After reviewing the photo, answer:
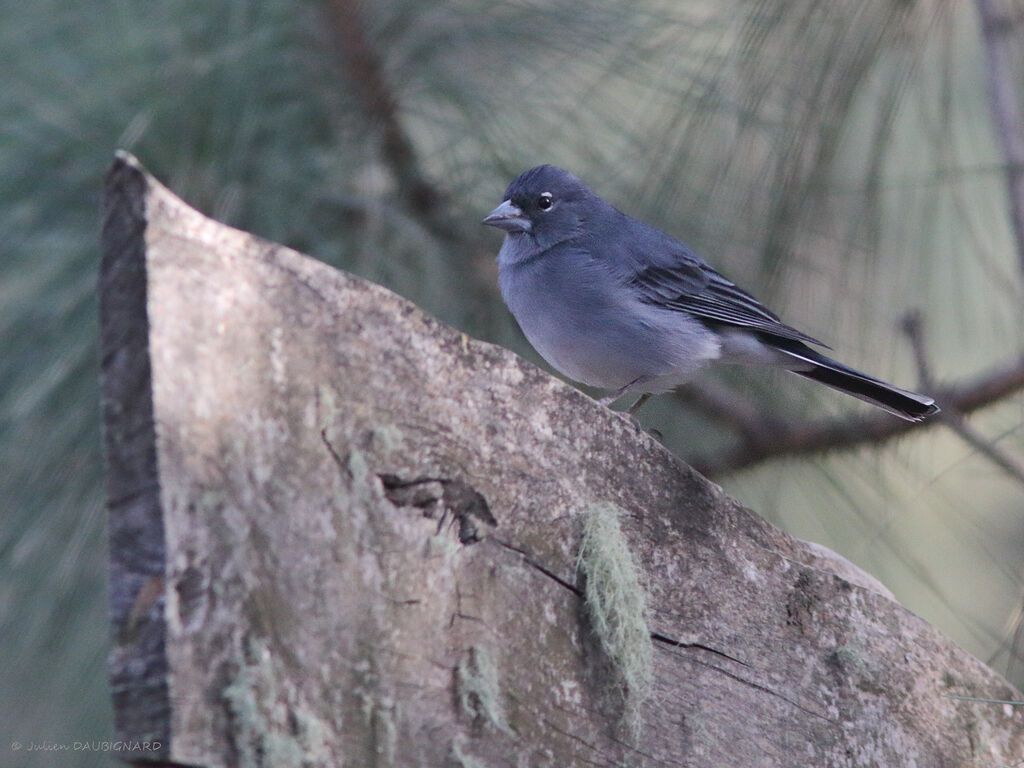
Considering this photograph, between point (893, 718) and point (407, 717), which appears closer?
point (407, 717)

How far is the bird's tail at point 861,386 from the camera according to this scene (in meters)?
2.39

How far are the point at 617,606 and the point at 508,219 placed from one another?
1.56 metres

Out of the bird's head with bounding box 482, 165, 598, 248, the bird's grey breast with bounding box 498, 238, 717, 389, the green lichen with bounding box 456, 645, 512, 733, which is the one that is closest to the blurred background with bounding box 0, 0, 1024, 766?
the bird's head with bounding box 482, 165, 598, 248

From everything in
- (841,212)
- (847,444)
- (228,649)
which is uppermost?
(841,212)

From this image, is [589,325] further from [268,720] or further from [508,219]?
[268,720]

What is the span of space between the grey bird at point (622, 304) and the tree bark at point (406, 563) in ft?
3.41

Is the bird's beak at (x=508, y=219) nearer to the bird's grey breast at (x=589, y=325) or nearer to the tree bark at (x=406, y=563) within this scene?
the bird's grey breast at (x=589, y=325)

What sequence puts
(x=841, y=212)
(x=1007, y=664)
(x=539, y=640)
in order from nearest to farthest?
1. (x=539, y=640)
2. (x=1007, y=664)
3. (x=841, y=212)

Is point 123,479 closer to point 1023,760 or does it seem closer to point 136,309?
point 136,309

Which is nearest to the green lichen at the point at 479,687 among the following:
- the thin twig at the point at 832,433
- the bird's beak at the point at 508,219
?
the bird's beak at the point at 508,219

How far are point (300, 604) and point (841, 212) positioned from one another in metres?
2.20

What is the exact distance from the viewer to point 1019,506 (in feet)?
9.66

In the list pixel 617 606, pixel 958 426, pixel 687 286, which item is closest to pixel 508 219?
pixel 687 286

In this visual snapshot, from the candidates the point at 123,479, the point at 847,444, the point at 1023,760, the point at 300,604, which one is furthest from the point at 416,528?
the point at 847,444
